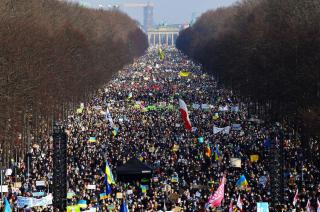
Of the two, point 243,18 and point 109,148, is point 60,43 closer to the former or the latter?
point 109,148

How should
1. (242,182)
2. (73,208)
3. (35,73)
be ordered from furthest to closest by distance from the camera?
(35,73) → (242,182) → (73,208)

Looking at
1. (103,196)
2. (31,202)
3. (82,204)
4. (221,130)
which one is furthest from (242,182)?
(221,130)

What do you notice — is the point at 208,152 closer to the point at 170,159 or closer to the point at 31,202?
the point at 170,159

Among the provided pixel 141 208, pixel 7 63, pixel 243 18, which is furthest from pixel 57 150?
pixel 243 18

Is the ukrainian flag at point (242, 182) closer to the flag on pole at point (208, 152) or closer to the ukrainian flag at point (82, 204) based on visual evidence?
the ukrainian flag at point (82, 204)

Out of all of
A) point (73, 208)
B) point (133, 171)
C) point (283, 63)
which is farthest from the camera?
point (283, 63)

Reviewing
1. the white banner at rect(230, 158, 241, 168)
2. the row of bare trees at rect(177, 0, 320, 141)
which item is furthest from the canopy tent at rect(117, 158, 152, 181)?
the row of bare trees at rect(177, 0, 320, 141)

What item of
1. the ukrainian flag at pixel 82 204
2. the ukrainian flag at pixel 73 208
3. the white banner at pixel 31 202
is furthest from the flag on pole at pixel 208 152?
the ukrainian flag at pixel 73 208
